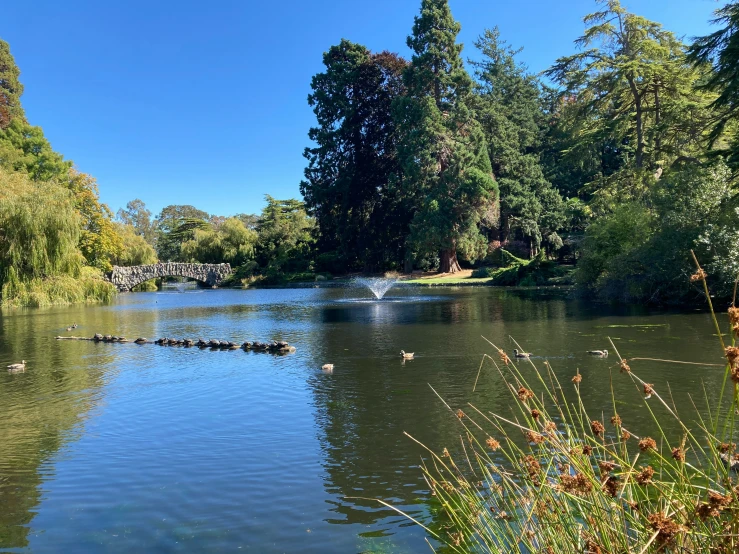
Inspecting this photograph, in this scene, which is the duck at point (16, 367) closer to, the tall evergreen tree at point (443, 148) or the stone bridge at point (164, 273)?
the tall evergreen tree at point (443, 148)

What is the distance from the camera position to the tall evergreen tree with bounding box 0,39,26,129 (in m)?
54.7

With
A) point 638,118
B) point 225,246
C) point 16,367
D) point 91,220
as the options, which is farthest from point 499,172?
point 16,367

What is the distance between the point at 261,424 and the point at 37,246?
2774 cm

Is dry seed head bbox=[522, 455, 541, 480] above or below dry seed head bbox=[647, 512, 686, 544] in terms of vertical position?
below

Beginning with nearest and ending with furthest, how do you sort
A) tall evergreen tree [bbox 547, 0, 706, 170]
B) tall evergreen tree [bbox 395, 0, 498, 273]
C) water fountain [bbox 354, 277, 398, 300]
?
1. tall evergreen tree [bbox 547, 0, 706, 170]
2. water fountain [bbox 354, 277, 398, 300]
3. tall evergreen tree [bbox 395, 0, 498, 273]

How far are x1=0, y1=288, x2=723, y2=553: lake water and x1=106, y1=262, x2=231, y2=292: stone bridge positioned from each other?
36152 mm

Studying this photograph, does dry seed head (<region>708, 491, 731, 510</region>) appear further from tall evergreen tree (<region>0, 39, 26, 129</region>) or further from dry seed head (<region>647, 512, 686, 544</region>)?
tall evergreen tree (<region>0, 39, 26, 129</region>)

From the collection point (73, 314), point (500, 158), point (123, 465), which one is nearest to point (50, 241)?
point (73, 314)

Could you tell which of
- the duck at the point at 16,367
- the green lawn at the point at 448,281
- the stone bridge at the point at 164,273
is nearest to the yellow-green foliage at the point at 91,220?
the stone bridge at the point at 164,273

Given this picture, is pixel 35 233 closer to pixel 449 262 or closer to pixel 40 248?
pixel 40 248

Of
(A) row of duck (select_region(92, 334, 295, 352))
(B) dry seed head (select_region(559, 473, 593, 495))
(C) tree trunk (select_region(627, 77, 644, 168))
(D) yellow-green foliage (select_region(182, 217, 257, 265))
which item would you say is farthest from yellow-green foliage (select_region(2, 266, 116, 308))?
(B) dry seed head (select_region(559, 473, 593, 495))

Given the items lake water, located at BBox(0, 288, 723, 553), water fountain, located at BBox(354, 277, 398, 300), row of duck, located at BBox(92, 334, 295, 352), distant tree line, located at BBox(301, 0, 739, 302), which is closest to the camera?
lake water, located at BBox(0, 288, 723, 553)

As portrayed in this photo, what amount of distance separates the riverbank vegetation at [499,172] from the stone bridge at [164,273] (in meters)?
2.48

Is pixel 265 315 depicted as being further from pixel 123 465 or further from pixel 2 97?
pixel 2 97
